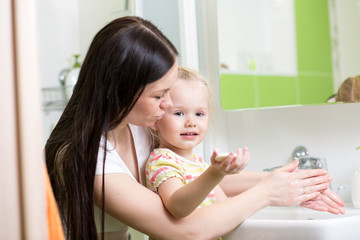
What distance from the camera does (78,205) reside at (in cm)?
102

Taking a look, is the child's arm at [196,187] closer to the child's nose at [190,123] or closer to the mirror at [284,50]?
the child's nose at [190,123]

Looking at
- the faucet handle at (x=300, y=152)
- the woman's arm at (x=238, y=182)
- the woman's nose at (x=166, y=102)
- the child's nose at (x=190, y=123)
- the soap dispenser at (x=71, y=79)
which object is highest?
the soap dispenser at (x=71, y=79)

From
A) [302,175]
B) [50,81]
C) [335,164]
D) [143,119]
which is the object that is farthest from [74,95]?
[50,81]

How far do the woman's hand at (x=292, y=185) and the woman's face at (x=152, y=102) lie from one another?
13.1 inches

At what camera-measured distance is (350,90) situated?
146cm

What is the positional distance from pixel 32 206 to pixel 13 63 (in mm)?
165

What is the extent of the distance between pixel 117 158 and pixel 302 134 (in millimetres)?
746

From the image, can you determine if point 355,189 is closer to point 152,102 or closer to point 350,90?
point 350,90

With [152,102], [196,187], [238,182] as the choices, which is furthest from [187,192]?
[238,182]

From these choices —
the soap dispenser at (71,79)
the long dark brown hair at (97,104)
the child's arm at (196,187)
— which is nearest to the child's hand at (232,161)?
the child's arm at (196,187)

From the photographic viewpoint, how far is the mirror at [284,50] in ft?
4.79

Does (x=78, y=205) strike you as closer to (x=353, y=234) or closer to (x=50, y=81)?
(x=353, y=234)

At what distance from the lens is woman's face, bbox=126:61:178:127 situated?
3.62 ft

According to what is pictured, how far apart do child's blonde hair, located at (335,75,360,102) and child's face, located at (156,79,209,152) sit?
0.51 metres
